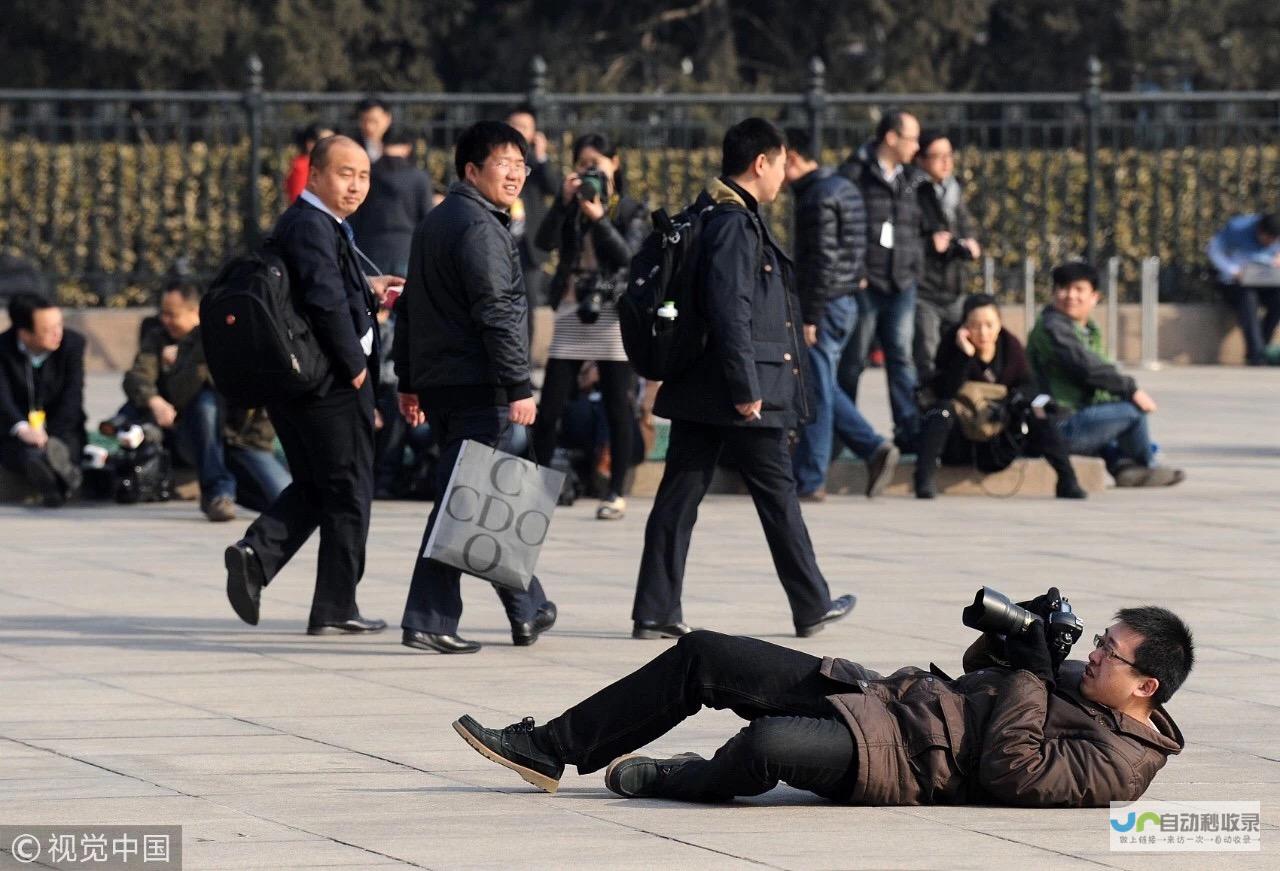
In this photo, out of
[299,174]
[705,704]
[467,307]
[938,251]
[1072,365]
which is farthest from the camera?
[299,174]

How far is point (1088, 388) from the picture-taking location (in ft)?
42.7

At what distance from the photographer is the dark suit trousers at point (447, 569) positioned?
8211mm

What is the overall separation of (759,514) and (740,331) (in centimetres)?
63

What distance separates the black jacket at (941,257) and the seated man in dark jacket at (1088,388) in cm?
69

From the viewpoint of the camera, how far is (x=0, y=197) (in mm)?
20891

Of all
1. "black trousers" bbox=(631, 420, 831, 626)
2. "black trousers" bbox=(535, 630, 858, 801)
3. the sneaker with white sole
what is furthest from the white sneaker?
"black trousers" bbox=(535, 630, 858, 801)

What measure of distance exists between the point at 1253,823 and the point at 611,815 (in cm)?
146

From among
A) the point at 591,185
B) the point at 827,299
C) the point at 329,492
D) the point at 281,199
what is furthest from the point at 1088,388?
the point at 281,199

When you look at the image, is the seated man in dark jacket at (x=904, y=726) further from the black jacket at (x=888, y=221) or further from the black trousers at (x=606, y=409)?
the black jacket at (x=888, y=221)

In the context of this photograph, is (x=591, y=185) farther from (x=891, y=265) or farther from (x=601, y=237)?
(x=891, y=265)

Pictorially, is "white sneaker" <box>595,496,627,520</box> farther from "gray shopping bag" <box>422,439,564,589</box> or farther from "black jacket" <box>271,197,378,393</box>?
"gray shopping bag" <box>422,439,564,589</box>

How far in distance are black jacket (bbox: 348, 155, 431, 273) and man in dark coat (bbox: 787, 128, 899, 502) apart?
9.12 ft

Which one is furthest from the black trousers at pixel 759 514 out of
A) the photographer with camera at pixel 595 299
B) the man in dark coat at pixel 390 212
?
the man in dark coat at pixel 390 212

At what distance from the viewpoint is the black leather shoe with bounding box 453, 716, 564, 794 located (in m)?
5.96
